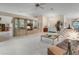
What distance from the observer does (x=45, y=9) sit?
2.39 metres

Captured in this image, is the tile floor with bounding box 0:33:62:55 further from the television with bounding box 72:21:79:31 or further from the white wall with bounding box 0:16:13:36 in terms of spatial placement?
the television with bounding box 72:21:79:31

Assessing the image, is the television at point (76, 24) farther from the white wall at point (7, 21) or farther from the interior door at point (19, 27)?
the white wall at point (7, 21)

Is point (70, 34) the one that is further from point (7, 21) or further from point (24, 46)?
point (7, 21)

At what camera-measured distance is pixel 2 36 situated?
2.39 m

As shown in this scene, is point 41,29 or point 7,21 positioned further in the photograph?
point 41,29

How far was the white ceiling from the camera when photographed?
234cm

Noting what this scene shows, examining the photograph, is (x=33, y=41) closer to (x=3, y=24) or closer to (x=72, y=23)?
(x=3, y=24)

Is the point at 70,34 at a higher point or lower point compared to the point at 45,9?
lower

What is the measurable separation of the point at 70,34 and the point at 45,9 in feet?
2.36

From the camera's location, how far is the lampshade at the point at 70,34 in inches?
93.0

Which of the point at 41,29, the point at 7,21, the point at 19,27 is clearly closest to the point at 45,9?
the point at 41,29

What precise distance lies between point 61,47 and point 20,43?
85cm

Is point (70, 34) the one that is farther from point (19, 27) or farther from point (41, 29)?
point (19, 27)

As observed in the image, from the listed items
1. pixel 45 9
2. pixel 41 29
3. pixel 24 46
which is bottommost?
pixel 24 46
